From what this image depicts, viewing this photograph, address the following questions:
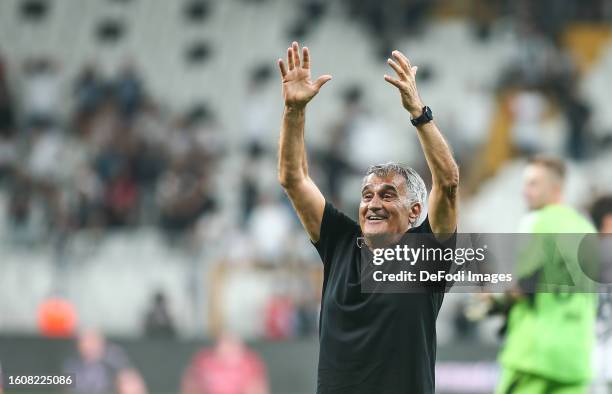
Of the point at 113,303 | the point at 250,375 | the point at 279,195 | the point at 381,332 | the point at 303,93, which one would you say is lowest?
the point at 381,332

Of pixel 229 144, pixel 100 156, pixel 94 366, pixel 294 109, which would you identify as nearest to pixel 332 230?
pixel 294 109

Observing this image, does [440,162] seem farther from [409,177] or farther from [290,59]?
[290,59]

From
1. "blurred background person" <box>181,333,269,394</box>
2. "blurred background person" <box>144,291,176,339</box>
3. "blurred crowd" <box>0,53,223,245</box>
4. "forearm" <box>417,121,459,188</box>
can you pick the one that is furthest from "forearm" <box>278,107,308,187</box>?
"blurred crowd" <box>0,53,223,245</box>

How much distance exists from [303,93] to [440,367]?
10.1m

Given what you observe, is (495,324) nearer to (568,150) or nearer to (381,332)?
(568,150)

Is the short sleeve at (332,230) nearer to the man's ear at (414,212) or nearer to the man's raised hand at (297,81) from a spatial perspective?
the man's ear at (414,212)

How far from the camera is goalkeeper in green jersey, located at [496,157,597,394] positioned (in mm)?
7523

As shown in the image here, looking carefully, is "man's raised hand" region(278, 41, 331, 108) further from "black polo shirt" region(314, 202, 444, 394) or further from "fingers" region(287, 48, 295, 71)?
"black polo shirt" region(314, 202, 444, 394)

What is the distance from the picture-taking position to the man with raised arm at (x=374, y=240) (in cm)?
516

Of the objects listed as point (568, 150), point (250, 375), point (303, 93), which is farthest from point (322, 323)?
point (568, 150)

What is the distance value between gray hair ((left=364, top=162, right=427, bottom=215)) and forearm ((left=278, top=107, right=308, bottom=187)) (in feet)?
1.12

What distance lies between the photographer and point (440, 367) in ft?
49.5

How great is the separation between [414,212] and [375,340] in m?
0.62

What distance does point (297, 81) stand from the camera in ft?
18.2
